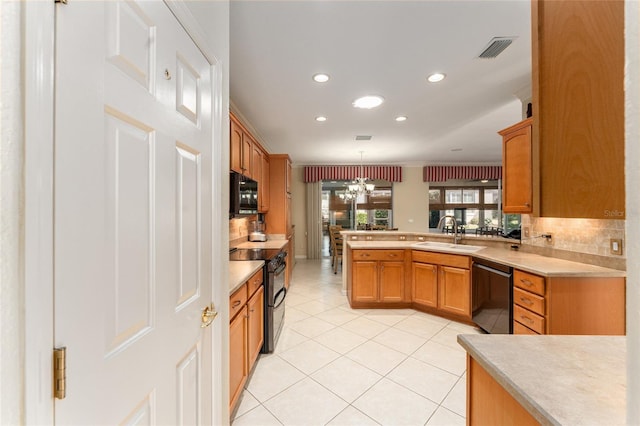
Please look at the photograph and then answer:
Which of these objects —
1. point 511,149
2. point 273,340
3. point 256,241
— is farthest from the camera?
point 256,241

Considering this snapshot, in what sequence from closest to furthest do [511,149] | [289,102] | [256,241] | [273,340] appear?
[273,340] → [511,149] → [289,102] → [256,241]

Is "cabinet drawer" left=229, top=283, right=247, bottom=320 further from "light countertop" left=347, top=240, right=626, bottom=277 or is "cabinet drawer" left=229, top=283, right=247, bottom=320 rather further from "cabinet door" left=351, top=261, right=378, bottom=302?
"light countertop" left=347, top=240, right=626, bottom=277

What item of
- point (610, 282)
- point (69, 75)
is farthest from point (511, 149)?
point (69, 75)

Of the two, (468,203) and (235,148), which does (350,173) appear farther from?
(235,148)

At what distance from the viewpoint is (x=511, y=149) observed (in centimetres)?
286

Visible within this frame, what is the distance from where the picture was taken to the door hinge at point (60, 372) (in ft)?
1.57

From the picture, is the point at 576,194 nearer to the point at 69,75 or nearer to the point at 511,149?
the point at 69,75

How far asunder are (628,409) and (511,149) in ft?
10.2

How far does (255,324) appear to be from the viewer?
2.10 m

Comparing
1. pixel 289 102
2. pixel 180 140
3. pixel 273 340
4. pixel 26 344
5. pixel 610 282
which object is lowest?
pixel 273 340

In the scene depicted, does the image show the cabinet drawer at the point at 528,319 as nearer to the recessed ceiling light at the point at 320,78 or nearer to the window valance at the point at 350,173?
the recessed ceiling light at the point at 320,78

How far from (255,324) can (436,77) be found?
9.50ft

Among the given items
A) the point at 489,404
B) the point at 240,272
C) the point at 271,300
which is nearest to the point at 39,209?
the point at 489,404

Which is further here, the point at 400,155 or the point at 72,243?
the point at 400,155
